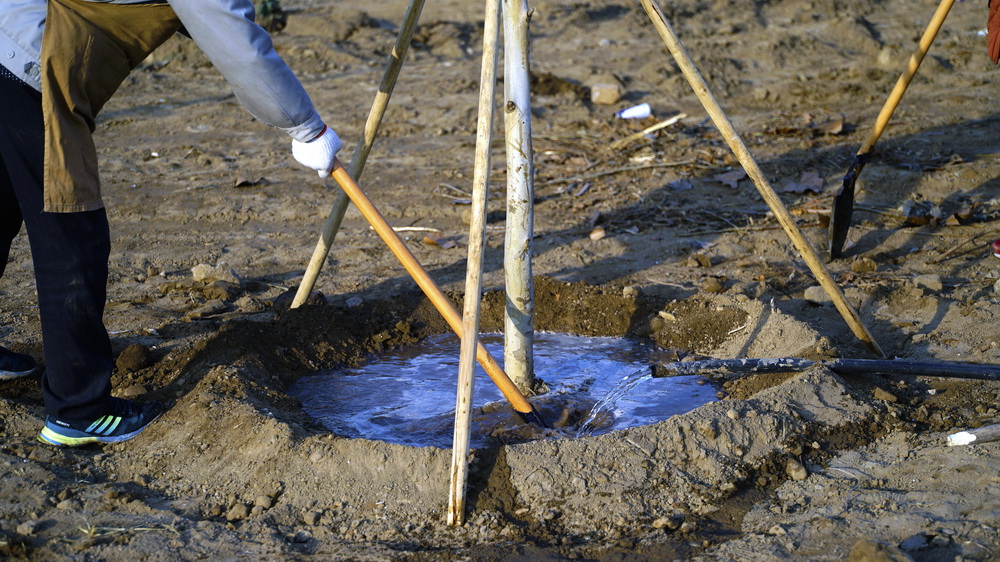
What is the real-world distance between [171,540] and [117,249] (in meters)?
3.06

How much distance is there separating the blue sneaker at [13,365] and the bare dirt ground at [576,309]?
0.32 ft

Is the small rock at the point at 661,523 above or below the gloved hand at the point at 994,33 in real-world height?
below

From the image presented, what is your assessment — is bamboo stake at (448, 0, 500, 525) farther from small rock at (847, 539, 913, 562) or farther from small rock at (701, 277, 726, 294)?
small rock at (701, 277, 726, 294)

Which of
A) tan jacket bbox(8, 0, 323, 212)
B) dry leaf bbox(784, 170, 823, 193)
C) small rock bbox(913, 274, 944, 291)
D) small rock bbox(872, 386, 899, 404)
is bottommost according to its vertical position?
dry leaf bbox(784, 170, 823, 193)

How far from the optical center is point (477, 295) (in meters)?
2.71

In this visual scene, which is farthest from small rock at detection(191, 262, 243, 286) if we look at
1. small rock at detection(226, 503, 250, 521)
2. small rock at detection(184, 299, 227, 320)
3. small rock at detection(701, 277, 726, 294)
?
small rock at detection(701, 277, 726, 294)

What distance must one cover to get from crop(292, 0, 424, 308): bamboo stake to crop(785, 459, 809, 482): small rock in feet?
6.74

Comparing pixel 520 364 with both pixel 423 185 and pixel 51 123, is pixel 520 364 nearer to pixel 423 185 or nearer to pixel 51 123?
pixel 51 123

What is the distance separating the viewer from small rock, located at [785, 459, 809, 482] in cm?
288

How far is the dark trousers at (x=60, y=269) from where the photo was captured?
2.73 metres

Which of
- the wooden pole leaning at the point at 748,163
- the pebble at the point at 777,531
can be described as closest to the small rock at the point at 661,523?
the pebble at the point at 777,531

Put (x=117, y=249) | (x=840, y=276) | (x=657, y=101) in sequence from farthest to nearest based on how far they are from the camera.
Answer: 1. (x=657, y=101)
2. (x=117, y=249)
3. (x=840, y=276)

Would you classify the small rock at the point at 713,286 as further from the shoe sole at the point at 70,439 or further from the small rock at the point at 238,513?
the shoe sole at the point at 70,439

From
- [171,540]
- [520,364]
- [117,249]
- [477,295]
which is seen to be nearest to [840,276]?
[520,364]
